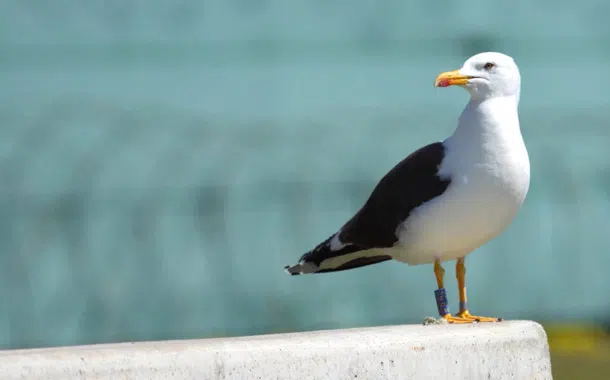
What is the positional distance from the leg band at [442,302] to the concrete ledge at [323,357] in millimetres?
544

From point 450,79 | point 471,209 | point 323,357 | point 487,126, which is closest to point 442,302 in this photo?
point 471,209

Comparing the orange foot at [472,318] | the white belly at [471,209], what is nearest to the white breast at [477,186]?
the white belly at [471,209]

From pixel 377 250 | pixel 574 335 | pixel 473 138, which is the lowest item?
pixel 574 335

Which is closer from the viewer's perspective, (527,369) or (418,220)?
(527,369)

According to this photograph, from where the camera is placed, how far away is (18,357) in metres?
4.17

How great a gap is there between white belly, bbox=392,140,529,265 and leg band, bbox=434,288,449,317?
6.1 inches

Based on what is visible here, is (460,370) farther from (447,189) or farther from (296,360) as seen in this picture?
(447,189)

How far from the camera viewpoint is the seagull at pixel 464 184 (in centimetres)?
568

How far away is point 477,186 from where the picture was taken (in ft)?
18.6

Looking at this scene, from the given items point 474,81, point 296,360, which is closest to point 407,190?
point 474,81

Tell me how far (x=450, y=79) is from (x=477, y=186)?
453 mm

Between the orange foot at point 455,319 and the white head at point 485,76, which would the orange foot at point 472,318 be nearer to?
the orange foot at point 455,319

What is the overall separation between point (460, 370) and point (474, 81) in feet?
4.63

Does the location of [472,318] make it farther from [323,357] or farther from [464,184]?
[323,357]
